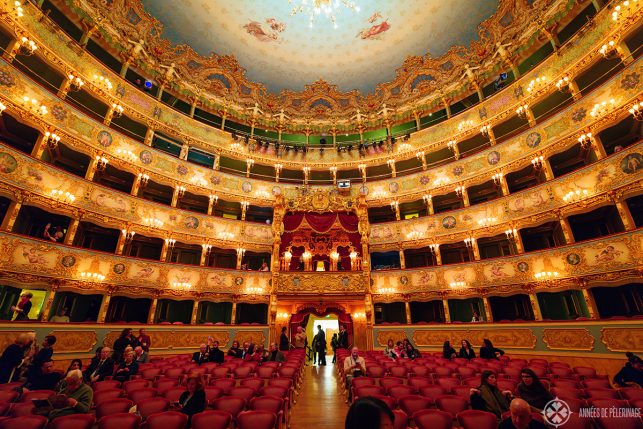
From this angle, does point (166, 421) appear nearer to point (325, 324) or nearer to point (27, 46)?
point (27, 46)

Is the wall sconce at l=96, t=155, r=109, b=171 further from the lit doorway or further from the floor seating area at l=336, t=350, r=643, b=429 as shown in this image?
the floor seating area at l=336, t=350, r=643, b=429

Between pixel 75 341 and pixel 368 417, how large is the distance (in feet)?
44.0

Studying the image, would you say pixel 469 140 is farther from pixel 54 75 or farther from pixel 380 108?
pixel 54 75

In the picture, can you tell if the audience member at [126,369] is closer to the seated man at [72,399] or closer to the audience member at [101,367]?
the audience member at [101,367]

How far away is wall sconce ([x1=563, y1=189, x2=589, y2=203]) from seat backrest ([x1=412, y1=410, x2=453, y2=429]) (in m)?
12.6

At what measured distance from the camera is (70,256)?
11562 millimetres

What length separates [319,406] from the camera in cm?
693

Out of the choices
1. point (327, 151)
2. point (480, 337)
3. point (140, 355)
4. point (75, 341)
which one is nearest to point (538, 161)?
point (480, 337)

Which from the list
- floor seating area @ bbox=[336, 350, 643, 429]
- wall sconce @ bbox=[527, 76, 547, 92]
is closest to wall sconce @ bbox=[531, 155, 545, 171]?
wall sconce @ bbox=[527, 76, 547, 92]

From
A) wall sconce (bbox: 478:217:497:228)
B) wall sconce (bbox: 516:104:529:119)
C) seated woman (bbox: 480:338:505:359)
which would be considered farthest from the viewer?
wall sconce (bbox: 516:104:529:119)

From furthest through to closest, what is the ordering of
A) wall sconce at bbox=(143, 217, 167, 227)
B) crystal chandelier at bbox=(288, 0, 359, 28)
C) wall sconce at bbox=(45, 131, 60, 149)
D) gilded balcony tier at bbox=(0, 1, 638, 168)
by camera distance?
crystal chandelier at bbox=(288, 0, 359, 28) → wall sconce at bbox=(143, 217, 167, 227) → gilded balcony tier at bbox=(0, 1, 638, 168) → wall sconce at bbox=(45, 131, 60, 149)

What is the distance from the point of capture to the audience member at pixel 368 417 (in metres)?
1.62

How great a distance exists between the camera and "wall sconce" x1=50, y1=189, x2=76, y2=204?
A: 11.6 meters

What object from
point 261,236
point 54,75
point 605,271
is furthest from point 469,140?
point 54,75
